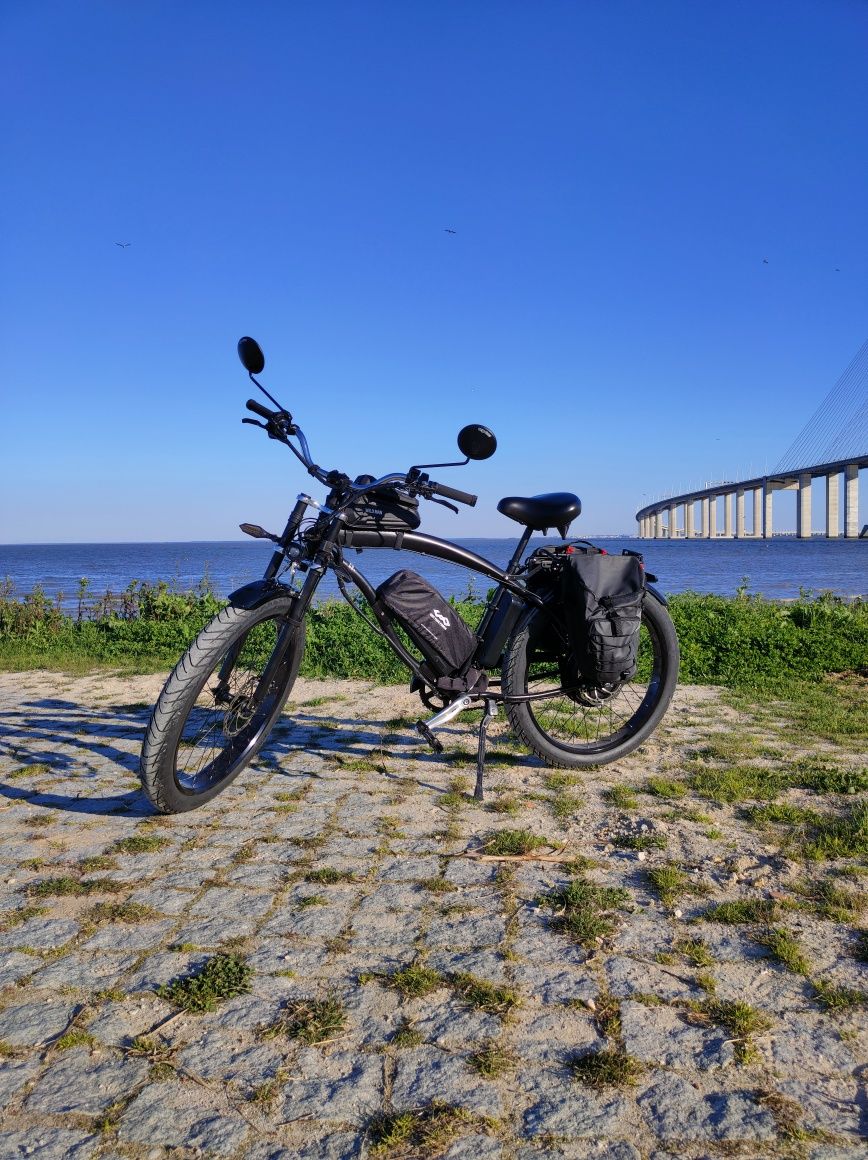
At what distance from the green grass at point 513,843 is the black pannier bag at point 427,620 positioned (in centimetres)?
93

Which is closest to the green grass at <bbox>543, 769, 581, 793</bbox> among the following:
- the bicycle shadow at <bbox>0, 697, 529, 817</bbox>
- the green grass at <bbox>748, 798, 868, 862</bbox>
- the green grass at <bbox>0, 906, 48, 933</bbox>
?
the bicycle shadow at <bbox>0, 697, 529, 817</bbox>

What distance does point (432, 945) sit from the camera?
8.61 ft

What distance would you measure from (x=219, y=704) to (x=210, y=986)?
1.70m

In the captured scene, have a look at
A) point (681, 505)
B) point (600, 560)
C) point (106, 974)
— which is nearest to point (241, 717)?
point (106, 974)

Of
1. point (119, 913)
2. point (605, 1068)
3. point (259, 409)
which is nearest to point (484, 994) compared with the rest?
point (605, 1068)

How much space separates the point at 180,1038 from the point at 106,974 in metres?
0.45

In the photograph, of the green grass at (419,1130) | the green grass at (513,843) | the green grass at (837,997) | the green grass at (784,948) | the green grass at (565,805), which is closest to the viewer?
the green grass at (419,1130)

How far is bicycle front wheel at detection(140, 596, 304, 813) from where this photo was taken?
3451mm

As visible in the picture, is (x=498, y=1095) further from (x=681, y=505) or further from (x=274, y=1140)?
(x=681, y=505)

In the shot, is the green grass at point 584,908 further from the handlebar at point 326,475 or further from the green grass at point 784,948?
the handlebar at point 326,475

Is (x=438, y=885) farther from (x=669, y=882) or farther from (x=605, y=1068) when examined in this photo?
(x=605, y=1068)

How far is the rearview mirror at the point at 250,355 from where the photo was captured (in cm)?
375

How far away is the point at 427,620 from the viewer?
407 centimetres

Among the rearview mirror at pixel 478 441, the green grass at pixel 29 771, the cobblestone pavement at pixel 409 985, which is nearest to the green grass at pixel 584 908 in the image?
the cobblestone pavement at pixel 409 985
